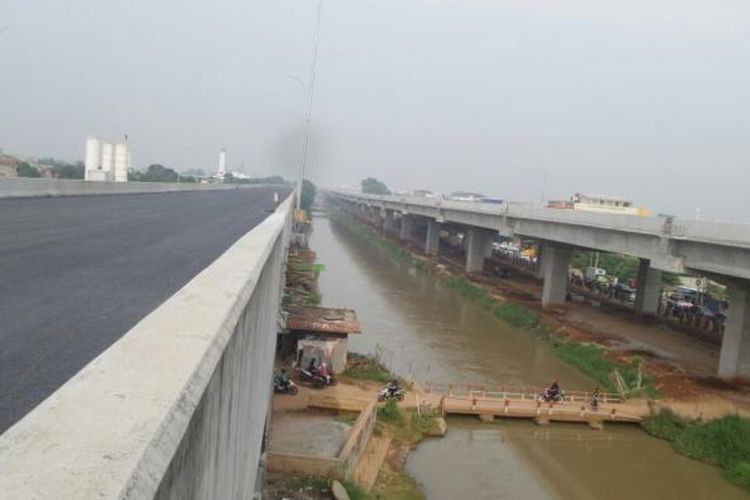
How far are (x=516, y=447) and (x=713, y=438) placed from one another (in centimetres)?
637

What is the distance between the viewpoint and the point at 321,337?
24.6m

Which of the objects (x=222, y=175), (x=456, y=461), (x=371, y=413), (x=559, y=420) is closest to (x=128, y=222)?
(x=371, y=413)

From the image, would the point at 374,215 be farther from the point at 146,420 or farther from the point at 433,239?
the point at 146,420

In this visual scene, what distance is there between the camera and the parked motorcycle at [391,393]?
69.8 ft

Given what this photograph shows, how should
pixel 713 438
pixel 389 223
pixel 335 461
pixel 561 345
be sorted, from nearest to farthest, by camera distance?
pixel 335 461 < pixel 713 438 < pixel 561 345 < pixel 389 223

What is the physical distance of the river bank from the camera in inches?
888

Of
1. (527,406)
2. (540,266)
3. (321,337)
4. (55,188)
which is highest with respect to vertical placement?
(55,188)

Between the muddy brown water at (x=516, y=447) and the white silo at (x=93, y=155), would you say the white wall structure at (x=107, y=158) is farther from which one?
the muddy brown water at (x=516, y=447)

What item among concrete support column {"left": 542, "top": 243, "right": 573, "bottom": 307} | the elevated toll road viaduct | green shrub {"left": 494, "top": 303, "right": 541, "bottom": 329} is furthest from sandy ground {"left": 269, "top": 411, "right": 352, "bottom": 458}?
concrete support column {"left": 542, "top": 243, "right": 573, "bottom": 307}

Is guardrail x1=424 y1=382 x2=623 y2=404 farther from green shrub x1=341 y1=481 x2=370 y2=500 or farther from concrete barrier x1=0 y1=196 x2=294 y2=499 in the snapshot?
concrete barrier x1=0 y1=196 x2=294 y2=499

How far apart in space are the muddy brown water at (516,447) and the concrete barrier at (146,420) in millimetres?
13703

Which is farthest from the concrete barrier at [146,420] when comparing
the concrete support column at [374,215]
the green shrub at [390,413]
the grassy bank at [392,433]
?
the concrete support column at [374,215]

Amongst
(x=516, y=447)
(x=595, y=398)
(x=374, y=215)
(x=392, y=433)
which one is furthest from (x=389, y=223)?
(x=392, y=433)

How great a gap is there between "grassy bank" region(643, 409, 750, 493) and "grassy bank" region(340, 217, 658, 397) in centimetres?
264
